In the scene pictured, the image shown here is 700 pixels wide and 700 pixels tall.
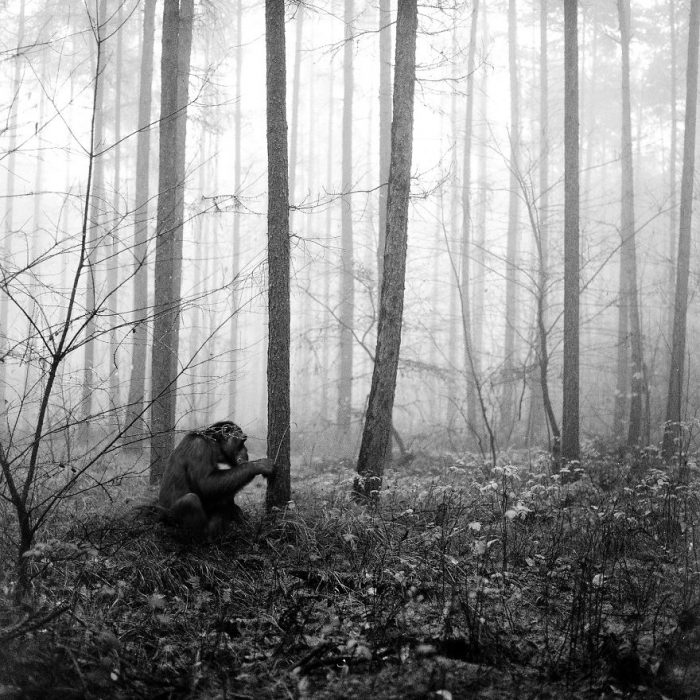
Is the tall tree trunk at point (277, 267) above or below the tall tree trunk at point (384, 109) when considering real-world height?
below

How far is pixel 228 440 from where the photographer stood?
5.20 metres

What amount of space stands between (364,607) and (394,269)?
417 cm

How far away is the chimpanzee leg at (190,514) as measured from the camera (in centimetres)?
477

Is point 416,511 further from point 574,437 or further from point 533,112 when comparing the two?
point 533,112

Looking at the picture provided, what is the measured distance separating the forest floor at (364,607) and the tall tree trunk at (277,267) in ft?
2.05

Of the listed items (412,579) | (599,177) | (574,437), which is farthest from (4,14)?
(599,177)

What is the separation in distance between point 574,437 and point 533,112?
21532mm

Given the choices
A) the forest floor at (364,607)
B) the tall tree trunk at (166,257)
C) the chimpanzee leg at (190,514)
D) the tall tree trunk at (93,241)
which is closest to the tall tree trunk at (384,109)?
the tall tree trunk at (93,241)

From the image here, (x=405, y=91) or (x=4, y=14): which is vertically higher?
(x=4, y=14)

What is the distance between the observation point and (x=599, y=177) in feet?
125

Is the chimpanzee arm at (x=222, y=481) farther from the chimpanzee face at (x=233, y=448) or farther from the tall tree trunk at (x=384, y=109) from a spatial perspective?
the tall tree trunk at (x=384, y=109)

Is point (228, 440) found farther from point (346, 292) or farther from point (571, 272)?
point (346, 292)


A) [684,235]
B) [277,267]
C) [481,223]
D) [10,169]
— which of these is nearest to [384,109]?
[684,235]

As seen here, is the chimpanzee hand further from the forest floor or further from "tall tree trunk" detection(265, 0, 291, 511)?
"tall tree trunk" detection(265, 0, 291, 511)
